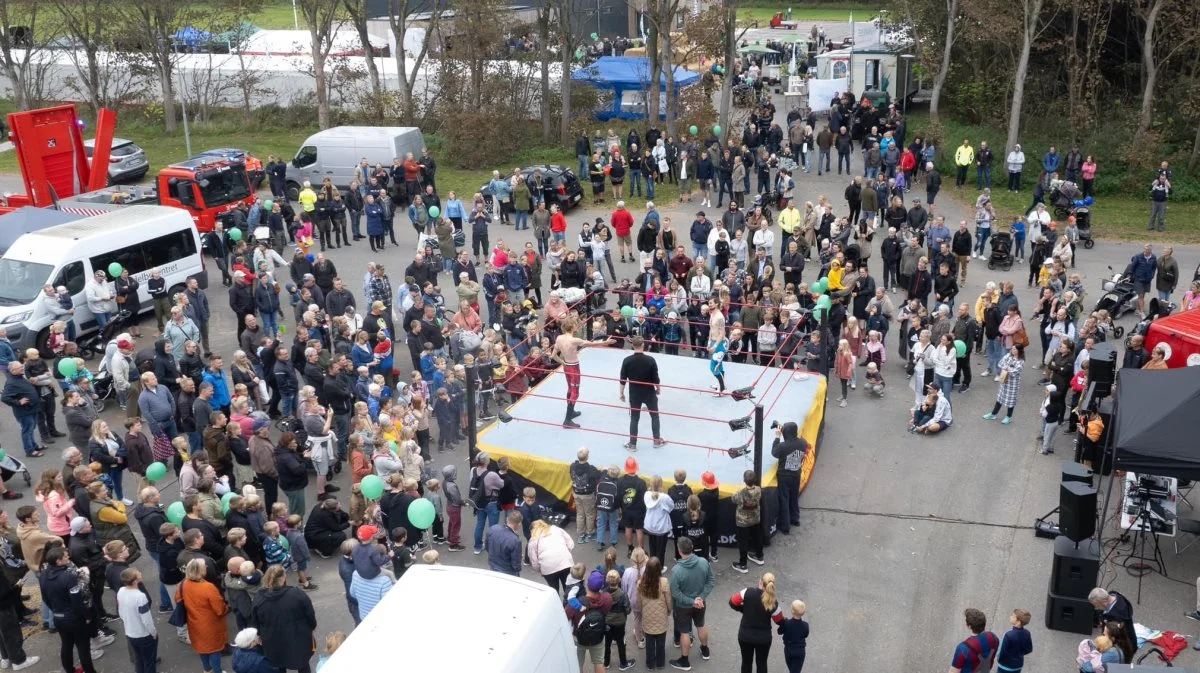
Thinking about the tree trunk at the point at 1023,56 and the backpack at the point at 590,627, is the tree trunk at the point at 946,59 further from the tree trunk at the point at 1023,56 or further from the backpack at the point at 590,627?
the backpack at the point at 590,627

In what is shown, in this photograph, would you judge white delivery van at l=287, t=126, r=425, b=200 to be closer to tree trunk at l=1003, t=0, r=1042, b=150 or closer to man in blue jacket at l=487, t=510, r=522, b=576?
tree trunk at l=1003, t=0, r=1042, b=150

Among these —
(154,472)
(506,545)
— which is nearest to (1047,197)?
(506,545)

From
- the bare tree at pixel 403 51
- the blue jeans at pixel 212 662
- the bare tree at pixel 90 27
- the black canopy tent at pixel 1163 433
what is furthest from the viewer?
the bare tree at pixel 90 27

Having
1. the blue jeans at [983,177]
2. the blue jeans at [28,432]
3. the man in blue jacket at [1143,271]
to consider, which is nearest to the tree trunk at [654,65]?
the blue jeans at [983,177]

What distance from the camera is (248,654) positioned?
9.66 meters

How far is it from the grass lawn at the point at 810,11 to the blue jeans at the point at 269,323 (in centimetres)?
4583

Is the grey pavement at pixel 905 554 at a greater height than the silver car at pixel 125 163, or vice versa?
the silver car at pixel 125 163

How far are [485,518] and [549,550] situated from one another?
1867 mm

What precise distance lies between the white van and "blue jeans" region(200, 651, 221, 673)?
9746mm

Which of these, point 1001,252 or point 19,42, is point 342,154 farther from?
point 19,42

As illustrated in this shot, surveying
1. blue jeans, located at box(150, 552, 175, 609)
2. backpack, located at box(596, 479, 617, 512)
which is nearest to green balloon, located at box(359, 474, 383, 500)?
blue jeans, located at box(150, 552, 175, 609)

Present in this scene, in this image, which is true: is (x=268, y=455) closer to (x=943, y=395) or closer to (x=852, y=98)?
(x=943, y=395)

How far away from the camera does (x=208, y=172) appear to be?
2481cm

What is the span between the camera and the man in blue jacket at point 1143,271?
63.6 feet
